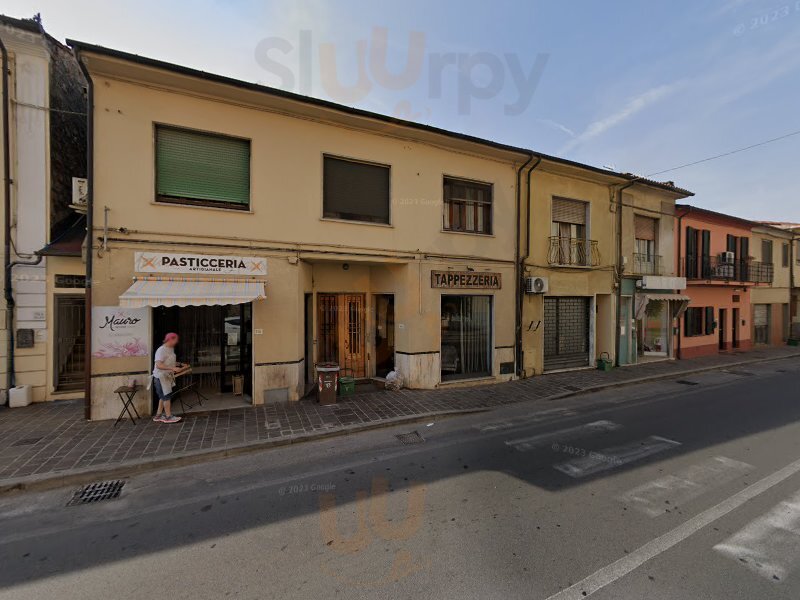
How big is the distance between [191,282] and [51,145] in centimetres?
485

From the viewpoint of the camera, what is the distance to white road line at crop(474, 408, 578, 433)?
670 cm

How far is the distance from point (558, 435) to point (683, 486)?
1.99 metres

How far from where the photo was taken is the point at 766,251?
60.6ft

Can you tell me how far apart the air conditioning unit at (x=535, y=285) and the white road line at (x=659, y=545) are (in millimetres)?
6707

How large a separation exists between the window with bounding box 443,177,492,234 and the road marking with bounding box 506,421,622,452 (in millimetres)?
5691

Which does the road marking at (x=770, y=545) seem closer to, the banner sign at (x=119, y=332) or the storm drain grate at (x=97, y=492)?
the storm drain grate at (x=97, y=492)

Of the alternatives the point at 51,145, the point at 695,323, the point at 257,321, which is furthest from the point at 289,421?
the point at 695,323

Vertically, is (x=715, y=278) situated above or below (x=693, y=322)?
above

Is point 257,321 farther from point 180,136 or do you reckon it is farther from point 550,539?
point 550,539

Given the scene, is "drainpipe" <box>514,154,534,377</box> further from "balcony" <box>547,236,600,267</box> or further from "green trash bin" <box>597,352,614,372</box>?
"green trash bin" <box>597,352,614,372</box>

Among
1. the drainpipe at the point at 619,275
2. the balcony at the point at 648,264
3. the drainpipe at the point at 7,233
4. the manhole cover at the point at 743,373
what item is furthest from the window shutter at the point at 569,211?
the drainpipe at the point at 7,233

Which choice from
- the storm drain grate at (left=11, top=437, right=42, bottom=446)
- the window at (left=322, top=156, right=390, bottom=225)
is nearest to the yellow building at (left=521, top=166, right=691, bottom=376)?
the window at (left=322, top=156, right=390, bottom=225)

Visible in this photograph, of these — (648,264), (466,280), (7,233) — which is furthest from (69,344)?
(648,264)

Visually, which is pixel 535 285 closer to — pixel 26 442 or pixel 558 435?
pixel 558 435
